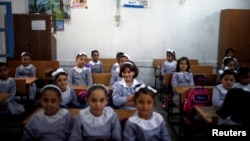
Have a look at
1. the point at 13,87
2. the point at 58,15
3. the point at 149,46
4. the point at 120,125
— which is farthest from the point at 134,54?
the point at 120,125

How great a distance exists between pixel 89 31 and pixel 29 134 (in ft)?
16.3

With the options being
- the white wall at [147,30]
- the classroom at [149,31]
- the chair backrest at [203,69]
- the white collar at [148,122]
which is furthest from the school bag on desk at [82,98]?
the white wall at [147,30]

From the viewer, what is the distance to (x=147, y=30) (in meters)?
7.02

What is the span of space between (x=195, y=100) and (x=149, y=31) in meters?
3.90

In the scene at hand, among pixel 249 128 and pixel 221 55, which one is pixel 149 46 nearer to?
pixel 221 55

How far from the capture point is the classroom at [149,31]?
6805 millimetres

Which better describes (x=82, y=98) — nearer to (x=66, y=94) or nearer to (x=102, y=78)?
(x=66, y=94)

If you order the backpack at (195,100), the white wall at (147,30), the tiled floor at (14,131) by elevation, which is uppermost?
the white wall at (147,30)

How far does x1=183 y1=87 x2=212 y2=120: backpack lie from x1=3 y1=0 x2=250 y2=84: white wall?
3.74 m

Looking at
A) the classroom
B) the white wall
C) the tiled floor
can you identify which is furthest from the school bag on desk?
the white wall

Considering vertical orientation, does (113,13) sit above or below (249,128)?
above

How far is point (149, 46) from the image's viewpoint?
7.08 metres

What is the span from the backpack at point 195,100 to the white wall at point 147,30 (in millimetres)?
3744

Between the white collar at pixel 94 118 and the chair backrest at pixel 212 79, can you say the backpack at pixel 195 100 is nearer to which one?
the chair backrest at pixel 212 79
